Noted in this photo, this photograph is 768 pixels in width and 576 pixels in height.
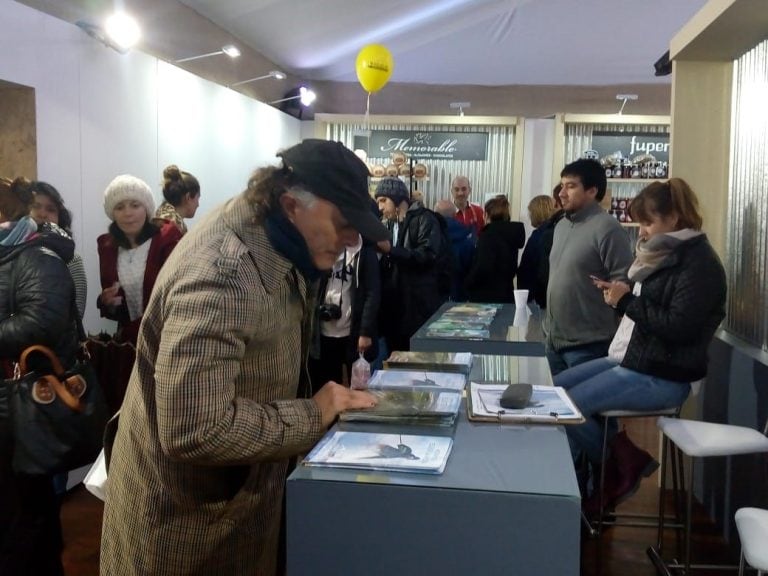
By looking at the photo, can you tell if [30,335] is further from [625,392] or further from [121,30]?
[121,30]

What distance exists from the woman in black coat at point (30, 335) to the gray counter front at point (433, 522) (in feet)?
3.80

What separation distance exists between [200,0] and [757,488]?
14.4ft

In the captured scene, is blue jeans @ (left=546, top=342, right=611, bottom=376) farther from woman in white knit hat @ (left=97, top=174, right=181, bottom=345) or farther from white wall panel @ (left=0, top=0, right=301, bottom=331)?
woman in white knit hat @ (left=97, top=174, right=181, bottom=345)

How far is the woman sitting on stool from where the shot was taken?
2.51 metres

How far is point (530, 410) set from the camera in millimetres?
1601

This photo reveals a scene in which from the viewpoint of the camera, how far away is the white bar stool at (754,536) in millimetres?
1631

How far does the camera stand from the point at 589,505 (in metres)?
3.05

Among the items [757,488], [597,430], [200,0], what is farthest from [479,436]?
[200,0]

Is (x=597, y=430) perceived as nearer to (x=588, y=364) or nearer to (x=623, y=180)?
(x=588, y=364)

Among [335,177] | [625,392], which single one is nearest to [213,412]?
[335,177]

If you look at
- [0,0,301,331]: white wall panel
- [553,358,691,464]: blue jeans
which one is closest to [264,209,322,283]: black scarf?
[553,358,691,464]: blue jeans

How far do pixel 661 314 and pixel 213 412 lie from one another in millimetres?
1914

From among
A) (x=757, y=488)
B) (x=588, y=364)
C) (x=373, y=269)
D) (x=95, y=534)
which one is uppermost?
(x=373, y=269)

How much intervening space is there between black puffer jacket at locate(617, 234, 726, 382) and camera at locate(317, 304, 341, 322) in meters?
1.35
